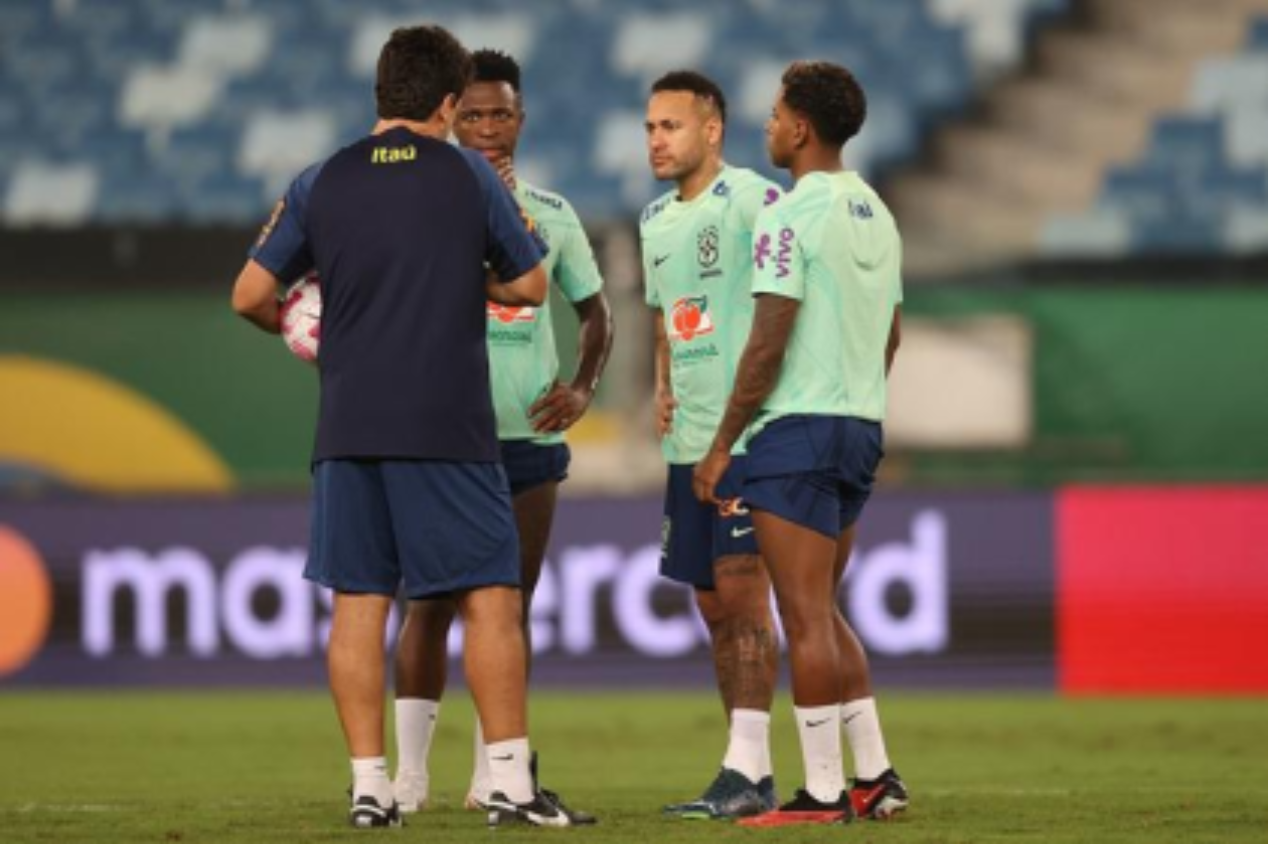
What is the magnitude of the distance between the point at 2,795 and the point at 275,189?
34.7 ft

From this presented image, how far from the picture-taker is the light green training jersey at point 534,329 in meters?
9.02

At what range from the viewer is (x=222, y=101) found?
20500mm

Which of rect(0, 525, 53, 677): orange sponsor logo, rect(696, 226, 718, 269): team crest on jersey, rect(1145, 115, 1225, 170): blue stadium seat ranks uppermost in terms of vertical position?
rect(1145, 115, 1225, 170): blue stadium seat

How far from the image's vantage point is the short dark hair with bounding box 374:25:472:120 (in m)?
7.66

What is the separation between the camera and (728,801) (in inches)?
324

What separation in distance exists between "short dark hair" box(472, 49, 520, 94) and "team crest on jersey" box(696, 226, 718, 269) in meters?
0.94

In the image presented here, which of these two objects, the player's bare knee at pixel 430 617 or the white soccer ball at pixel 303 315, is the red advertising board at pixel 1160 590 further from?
the white soccer ball at pixel 303 315

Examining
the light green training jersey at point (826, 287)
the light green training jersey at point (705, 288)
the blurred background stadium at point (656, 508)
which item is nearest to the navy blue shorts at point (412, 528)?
the light green training jersey at point (826, 287)

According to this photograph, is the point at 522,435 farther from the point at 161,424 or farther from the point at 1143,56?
the point at 1143,56

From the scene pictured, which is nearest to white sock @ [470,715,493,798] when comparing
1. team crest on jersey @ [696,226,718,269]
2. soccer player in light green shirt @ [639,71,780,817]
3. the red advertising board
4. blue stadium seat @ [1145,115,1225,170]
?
soccer player in light green shirt @ [639,71,780,817]

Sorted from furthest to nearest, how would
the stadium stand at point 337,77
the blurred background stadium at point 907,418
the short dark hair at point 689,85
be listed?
1. the stadium stand at point 337,77
2. the blurred background stadium at point 907,418
3. the short dark hair at point 689,85

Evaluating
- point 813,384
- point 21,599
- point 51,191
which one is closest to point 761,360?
point 813,384

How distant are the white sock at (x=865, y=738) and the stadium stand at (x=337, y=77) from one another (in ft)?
36.4

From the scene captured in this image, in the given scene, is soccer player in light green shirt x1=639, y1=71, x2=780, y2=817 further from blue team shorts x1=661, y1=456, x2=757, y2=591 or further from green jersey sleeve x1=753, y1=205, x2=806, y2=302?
green jersey sleeve x1=753, y1=205, x2=806, y2=302
